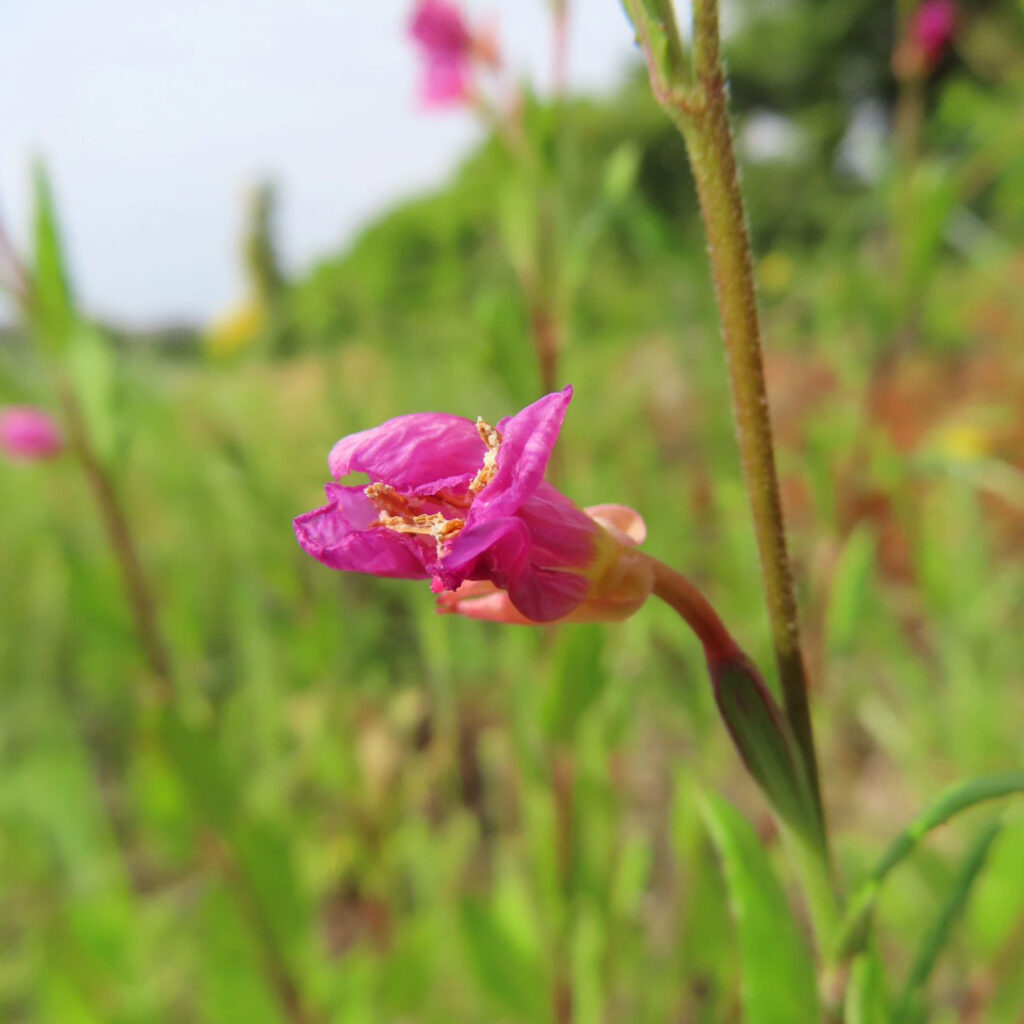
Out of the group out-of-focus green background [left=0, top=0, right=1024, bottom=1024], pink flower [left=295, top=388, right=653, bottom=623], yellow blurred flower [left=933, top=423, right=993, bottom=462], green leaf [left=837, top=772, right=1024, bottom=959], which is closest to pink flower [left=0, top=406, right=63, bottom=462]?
out-of-focus green background [left=0, top=0, right=1024, bottom=1024]

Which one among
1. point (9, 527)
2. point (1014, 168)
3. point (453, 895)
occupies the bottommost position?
point (453, 895)

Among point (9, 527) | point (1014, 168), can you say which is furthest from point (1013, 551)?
point (9, 527)

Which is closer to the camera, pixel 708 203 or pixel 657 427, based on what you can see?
pixel 708 203

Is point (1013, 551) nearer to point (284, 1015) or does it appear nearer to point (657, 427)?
point (657, 427)

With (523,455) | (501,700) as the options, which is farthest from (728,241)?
(501,700)

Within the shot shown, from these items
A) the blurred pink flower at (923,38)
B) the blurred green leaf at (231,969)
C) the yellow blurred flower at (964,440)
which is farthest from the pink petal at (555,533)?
the yellow blurred flower at (964,440)

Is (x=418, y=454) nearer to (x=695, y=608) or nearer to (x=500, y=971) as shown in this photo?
(x=695, y=608)

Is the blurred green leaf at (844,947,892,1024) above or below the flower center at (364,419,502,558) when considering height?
below

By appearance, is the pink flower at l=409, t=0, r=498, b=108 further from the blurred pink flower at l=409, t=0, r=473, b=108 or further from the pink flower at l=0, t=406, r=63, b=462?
the pink flower at l=0, t=406, r=63, b=462
